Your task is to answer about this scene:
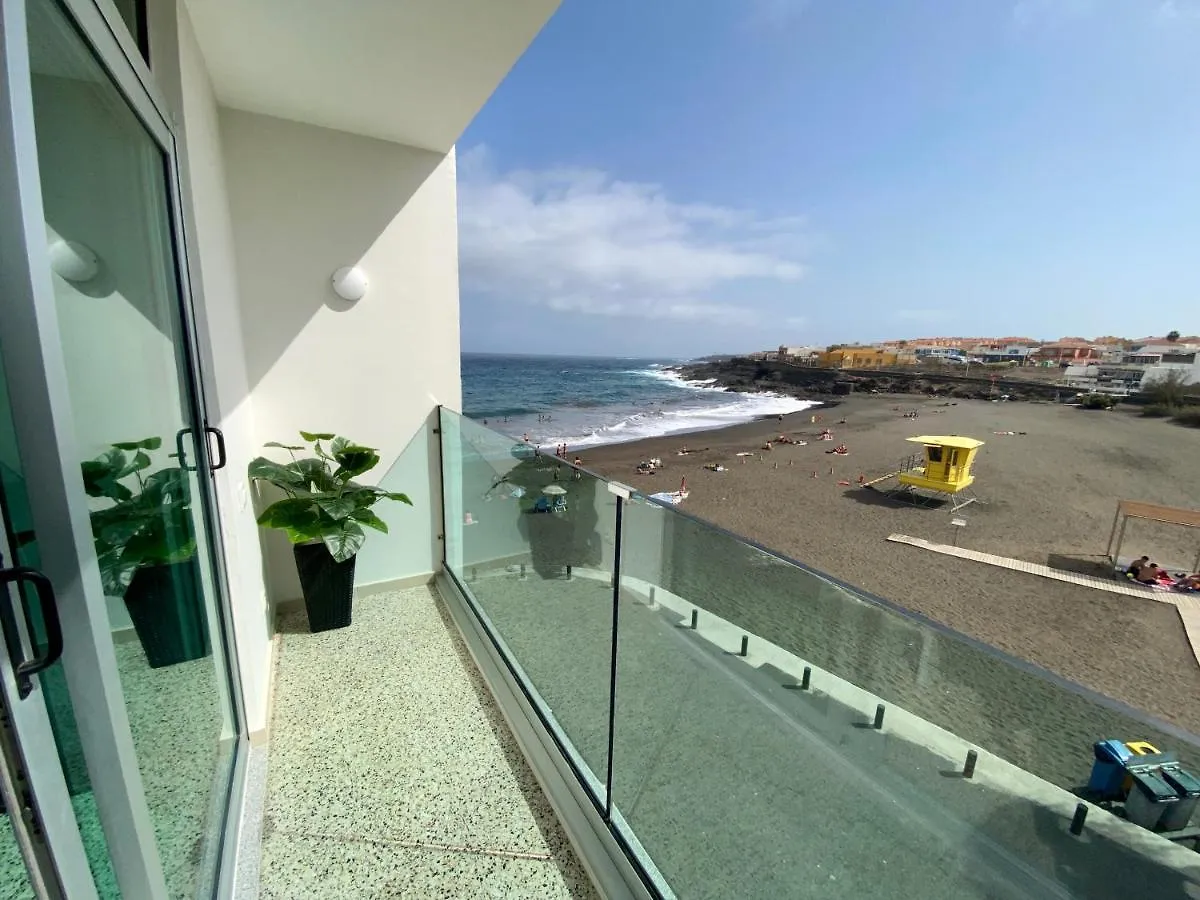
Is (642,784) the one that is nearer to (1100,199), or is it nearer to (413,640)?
(413,640)

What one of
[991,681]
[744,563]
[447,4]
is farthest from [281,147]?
[991,681]

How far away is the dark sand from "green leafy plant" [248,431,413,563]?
2.55 meters

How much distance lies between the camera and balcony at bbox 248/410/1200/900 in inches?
23.4

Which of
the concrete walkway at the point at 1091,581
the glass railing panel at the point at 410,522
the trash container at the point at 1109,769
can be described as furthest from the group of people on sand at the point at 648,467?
the trash container at the point at 1109,769

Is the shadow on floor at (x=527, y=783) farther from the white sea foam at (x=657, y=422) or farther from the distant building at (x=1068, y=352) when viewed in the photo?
the distant building at (x=1068, y=352)

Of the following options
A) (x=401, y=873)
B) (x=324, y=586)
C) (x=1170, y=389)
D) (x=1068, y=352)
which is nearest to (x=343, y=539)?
(x=324, y=586)

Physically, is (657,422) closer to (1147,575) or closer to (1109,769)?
(1147,575)

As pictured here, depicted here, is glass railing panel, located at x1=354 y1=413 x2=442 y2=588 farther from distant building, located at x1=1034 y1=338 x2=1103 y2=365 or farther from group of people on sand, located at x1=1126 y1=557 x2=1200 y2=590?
distant building, located at x1=1034 y1=338 x2=1103 y2=365

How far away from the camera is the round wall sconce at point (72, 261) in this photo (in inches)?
27.7

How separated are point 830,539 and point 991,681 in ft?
42.9

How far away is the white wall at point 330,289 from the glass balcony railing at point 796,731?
57.3 inches

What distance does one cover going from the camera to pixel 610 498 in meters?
1.36

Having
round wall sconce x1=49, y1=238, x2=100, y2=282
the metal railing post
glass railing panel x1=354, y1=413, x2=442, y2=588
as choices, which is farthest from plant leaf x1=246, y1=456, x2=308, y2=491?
the metal railing post

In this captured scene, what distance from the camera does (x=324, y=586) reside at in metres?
2.50
